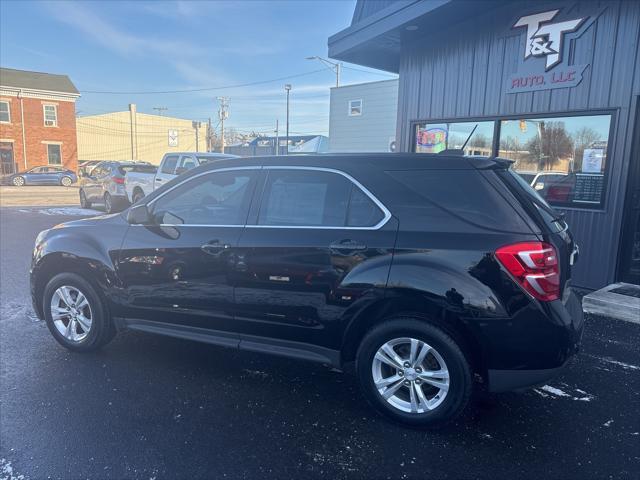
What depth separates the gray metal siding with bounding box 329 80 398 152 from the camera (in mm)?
21250

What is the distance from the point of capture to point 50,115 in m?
37.8

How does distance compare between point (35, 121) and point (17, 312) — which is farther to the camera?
point (35, 121)

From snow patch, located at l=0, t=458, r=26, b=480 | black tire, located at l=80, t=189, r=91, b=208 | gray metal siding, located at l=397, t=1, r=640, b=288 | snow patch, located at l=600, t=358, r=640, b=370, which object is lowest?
snow patch, located at l=0, t=458, r=26, b=480

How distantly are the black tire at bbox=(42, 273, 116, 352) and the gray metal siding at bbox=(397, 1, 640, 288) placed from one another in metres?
6.27

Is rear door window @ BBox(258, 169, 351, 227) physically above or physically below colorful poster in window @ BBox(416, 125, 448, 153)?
below

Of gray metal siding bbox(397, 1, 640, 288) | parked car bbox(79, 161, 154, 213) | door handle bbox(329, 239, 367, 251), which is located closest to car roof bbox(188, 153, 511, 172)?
door handle bbox(329, 239, 367, 251)

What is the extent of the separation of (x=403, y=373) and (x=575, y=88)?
5.61m

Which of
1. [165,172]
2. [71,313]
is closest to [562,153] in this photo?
[71,313]

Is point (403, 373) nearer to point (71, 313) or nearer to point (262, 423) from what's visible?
point (262, 423)

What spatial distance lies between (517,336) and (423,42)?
711cm

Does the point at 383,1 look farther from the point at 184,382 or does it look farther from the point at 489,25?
the point at 184,382

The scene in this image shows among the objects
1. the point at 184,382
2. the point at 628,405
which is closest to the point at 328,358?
the point at 184,382

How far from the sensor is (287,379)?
155 inches

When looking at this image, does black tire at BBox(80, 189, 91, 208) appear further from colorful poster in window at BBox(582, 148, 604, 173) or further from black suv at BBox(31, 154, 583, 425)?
colorful poster in window at BBox(582, 148, 604, 173)
